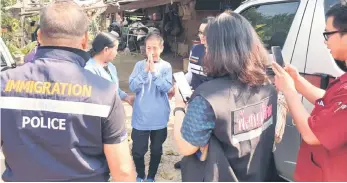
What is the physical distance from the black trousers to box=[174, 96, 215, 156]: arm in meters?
1.79

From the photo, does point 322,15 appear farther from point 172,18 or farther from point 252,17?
point 172,18

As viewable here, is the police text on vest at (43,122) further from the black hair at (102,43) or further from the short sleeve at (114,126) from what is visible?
the black hair at (102,43)

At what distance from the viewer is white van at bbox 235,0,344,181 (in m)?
2.37

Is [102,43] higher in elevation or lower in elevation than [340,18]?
lower

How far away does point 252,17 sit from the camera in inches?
128

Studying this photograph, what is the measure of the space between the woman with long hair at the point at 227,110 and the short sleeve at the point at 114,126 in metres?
0.28

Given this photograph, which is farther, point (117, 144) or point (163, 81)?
point (163, 81)

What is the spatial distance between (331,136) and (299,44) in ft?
3.84

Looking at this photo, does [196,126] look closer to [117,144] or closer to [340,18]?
[117,144]

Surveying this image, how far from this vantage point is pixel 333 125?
151 cm

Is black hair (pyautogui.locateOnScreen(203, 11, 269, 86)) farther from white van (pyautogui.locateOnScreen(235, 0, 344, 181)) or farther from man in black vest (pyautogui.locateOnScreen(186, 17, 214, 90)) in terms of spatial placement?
man in black vest (pyautogui.locateOnScreen(186, 17, 214, 90))

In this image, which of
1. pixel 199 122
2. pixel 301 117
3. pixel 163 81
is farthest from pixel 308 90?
pixel 163 81

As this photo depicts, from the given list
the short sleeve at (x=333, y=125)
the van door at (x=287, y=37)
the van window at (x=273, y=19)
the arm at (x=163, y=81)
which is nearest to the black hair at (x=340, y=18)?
the short sleeve at (x=333, y=125)

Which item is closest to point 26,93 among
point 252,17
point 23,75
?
point 23,75
